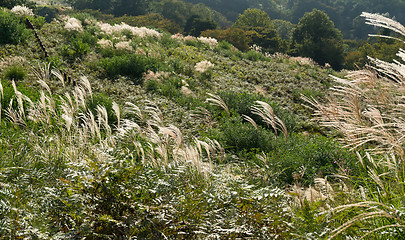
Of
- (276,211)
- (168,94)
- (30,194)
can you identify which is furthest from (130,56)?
(276,211)

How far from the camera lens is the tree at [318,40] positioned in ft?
96.5

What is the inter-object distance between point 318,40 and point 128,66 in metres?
27.2

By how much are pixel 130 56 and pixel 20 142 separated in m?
5.68

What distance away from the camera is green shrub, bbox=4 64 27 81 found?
21.5 feet

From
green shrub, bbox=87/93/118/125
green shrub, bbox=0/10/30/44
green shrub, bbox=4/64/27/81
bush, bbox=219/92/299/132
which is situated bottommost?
bush, bbox=219/92/299/132

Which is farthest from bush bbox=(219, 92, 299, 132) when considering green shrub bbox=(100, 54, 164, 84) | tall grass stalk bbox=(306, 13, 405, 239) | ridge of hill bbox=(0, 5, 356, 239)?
tall grass stalk bbox=(306, 13, 405, 239)

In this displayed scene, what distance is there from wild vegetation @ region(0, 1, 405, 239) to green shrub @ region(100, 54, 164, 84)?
0.04 meters

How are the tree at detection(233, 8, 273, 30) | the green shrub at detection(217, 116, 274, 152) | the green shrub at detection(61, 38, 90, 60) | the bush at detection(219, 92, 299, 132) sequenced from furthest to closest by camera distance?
the tree at detection(233, 8, 273, 30), the green shrub at detection(61, 38, 90, 60), the bush at detection(219, 92, 299, 132), the green shrub at detection(217, 116, 274, 152)

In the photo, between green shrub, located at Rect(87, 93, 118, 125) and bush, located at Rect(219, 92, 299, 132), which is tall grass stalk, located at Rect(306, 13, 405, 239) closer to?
bush, located at Rect(219, 92, 299, 132)

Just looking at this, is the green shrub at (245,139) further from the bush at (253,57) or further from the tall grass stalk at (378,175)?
the bush at (253,57)

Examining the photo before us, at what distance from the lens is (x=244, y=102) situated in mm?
7414

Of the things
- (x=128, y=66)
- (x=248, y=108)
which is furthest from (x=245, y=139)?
(x=128, y=66)

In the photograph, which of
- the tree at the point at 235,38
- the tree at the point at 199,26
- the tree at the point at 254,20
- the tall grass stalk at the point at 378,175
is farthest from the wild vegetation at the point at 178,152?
the tree at the point at 254,20

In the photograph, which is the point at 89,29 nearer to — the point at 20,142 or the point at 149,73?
the point at 149,73
